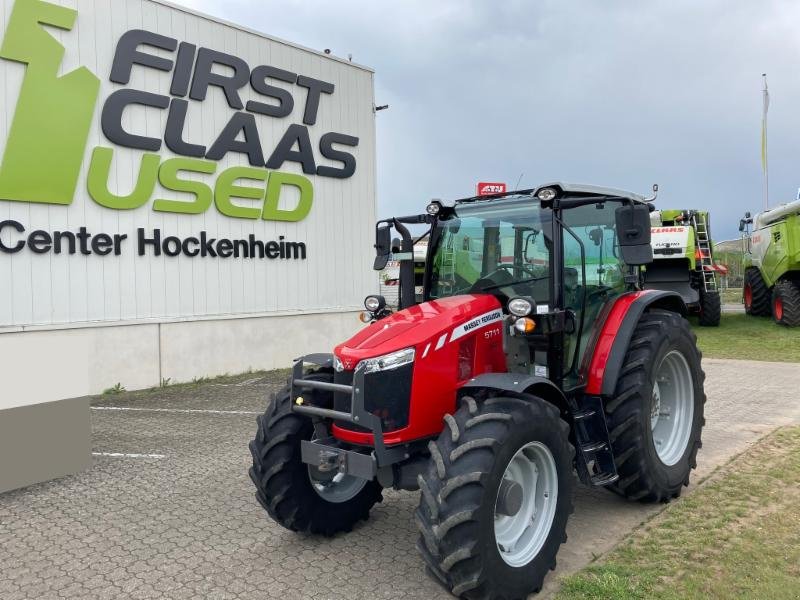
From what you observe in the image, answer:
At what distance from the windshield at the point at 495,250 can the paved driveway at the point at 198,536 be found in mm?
1628

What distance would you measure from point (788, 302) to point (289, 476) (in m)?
14.7

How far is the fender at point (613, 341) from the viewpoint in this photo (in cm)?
434

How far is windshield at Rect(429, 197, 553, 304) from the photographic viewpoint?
4.31 metres

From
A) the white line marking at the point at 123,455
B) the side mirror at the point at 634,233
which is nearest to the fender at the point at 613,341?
the side mirror at the point at 634,233

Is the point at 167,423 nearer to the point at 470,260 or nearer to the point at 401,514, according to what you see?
the point at 401,514

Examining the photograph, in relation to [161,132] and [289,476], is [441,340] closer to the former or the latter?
[289,476]

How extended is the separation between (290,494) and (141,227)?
23.3 ft

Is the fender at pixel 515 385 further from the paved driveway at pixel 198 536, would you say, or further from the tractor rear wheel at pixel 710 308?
the tractor rear wheel at pixel 710 308

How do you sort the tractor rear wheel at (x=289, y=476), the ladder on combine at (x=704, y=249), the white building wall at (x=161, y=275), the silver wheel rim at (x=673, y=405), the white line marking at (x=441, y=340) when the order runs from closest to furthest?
1. the white line marking at (x=441, y=340)
2. the tractor rear wheel at (x=289, y=476)
3. the silver wheel rim at (x=673, y=405)
4. the white building wall at (x=161, y=275)
5. the ladder on combine at (x=704, y=249)

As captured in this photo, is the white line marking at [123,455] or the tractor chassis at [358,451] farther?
the white line marking at [123,455]

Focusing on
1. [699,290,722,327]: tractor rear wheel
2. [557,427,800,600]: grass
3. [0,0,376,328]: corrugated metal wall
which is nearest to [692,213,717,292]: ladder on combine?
[699,290,722,327]: tractor rear wheel

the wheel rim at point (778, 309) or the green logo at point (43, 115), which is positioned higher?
the green logo at point (43, 115)

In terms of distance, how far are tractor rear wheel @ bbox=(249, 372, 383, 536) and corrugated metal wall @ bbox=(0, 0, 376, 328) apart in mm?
6209

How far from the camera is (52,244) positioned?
897 centimetres
